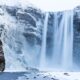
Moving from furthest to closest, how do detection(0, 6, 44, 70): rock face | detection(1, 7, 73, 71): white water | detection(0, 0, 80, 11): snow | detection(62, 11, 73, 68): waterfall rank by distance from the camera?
detection(0, 0, 80, 11): snow → detection(62, 11, 73, 68): waterfall → detection(1, 7, 73, 71): white water → detection(0, 6, 44, 70): rock face

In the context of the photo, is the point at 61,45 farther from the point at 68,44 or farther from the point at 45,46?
the point at 45,46

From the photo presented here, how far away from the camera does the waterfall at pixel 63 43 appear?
2369 centimetres

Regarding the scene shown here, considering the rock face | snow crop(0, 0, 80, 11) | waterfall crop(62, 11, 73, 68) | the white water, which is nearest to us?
the rock face

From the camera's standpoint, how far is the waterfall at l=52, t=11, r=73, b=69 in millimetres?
23688

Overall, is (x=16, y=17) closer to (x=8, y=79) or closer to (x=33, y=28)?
(x=33, y=28)

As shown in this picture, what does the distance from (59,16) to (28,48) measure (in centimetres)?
382

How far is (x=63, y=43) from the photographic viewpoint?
24.1 meters

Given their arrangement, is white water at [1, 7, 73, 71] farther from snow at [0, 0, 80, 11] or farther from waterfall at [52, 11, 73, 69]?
snow at [0, 0, 80, 11]

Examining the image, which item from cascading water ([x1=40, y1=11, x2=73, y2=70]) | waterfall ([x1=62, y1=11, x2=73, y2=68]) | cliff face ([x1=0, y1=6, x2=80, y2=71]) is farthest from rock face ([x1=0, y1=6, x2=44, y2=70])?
waterfall ([x1=62, y1=11, x2=73, y2=68])

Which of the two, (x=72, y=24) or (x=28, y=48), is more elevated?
(x=72, y=24)

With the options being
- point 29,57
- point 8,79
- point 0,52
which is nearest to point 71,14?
point 29,57

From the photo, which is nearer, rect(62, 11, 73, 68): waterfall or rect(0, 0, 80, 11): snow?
rect(62, 11, 73, 68): waterfall

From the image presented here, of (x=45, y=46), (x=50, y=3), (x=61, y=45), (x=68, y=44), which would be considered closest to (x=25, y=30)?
(x=45, y=46)

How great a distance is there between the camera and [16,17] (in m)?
Answer: 24.7
